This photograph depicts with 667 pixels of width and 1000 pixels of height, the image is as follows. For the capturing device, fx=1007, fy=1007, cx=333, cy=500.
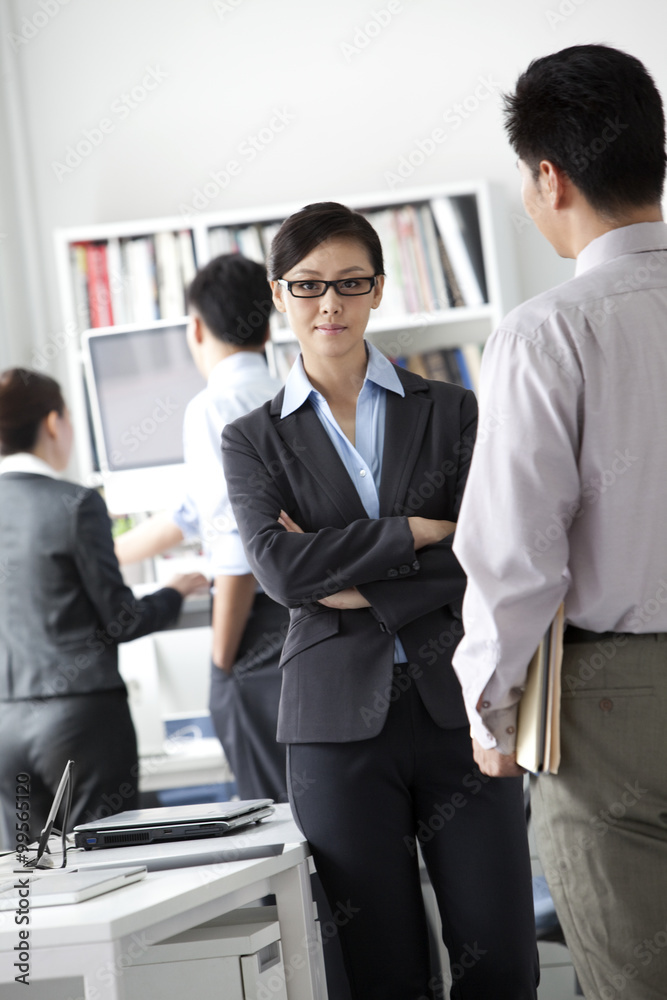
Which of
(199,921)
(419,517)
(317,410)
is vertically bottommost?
(199,921)

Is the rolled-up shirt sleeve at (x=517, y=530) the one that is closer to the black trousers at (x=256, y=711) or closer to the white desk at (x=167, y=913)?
the white desk at (x=167, y=913)

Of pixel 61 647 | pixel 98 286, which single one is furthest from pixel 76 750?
pixel 98 286

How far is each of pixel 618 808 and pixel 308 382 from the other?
827 mm

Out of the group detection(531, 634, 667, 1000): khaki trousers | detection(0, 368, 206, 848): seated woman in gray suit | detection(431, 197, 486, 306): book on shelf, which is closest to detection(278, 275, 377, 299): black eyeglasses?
detection(531, 634, 667, 1000): khaki trousers

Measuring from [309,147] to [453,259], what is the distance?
748 mm

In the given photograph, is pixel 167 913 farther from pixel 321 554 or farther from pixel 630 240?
pixel 630 240

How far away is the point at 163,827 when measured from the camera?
4.86 ft

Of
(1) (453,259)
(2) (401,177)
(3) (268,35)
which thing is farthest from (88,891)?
(3) (268,35)

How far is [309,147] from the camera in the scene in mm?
3678

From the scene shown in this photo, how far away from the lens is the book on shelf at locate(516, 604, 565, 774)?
111 cm

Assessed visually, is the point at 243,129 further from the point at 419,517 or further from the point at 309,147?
the point at 419,517

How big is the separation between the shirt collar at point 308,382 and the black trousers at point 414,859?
492mm

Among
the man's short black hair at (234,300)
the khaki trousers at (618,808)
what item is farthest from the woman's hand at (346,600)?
the man's short black hair at (234,300)

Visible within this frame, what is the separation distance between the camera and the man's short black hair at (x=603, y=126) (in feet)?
3.83
